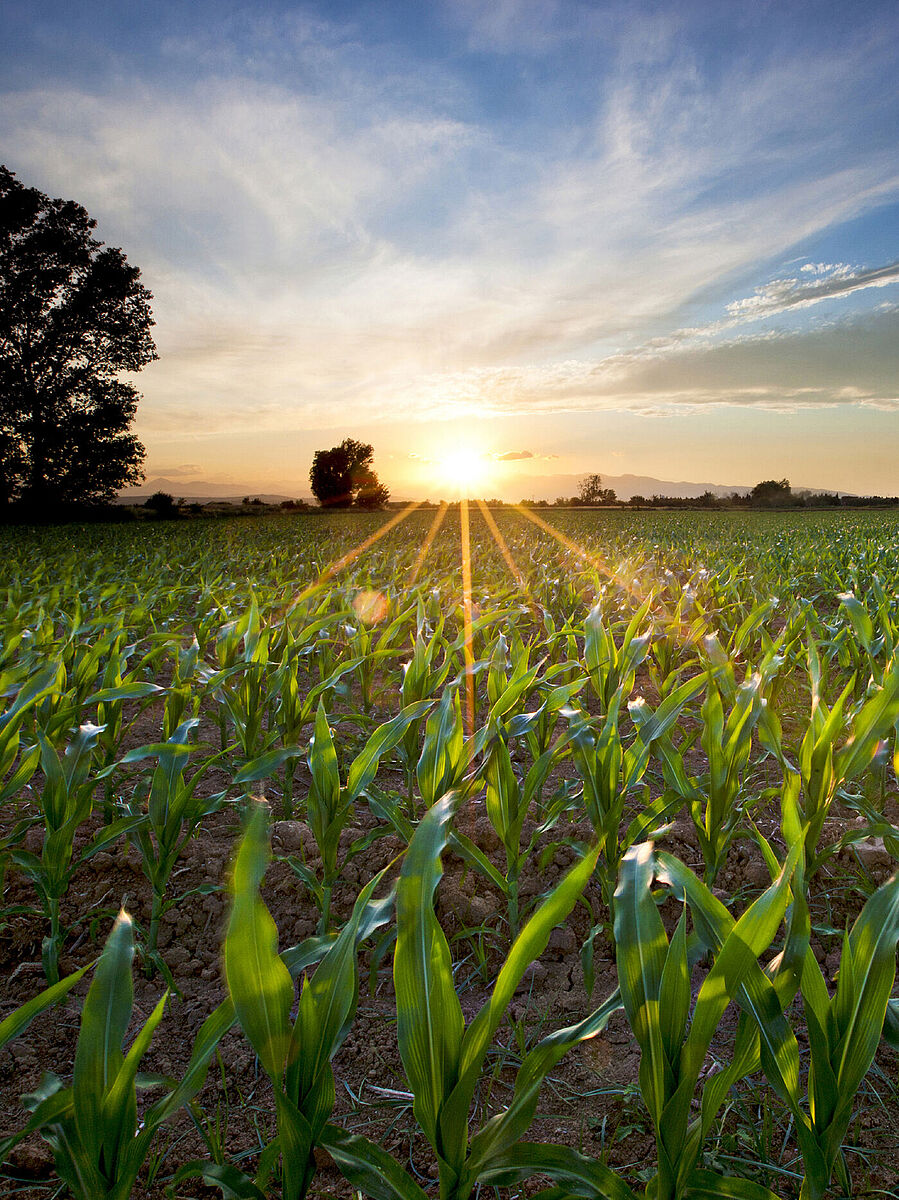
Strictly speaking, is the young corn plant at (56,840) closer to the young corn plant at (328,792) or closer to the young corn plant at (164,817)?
the young corn plant at (164,817)

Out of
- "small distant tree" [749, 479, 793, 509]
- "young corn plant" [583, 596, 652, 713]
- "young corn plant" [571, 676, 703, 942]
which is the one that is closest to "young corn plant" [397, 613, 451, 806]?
"young corn plant" [583, 596, 652, 713]

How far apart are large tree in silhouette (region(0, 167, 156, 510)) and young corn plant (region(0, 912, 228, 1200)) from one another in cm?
2722

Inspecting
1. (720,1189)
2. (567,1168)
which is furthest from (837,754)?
(567,1168)

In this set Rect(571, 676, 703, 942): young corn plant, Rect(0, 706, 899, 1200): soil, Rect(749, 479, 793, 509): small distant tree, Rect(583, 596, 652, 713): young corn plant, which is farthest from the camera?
Rect(749, 479, 793, 509): small distant tree

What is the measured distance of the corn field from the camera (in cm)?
87

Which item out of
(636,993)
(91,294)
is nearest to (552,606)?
(636,993)

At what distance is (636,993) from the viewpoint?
0.92m

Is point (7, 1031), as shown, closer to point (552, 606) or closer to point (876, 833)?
point (876, 833)

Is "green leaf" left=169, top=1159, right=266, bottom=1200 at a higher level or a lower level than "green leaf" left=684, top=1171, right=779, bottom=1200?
lower

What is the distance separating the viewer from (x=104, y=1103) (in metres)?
0.84

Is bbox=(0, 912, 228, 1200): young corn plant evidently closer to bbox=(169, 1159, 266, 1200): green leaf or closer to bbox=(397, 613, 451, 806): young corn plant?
bbox=(169, 1159, 266, 1200): green leaf

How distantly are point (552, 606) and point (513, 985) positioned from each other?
4.86 meters

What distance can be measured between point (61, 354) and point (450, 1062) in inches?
1186

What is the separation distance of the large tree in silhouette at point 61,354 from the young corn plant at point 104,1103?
27.2 meters
